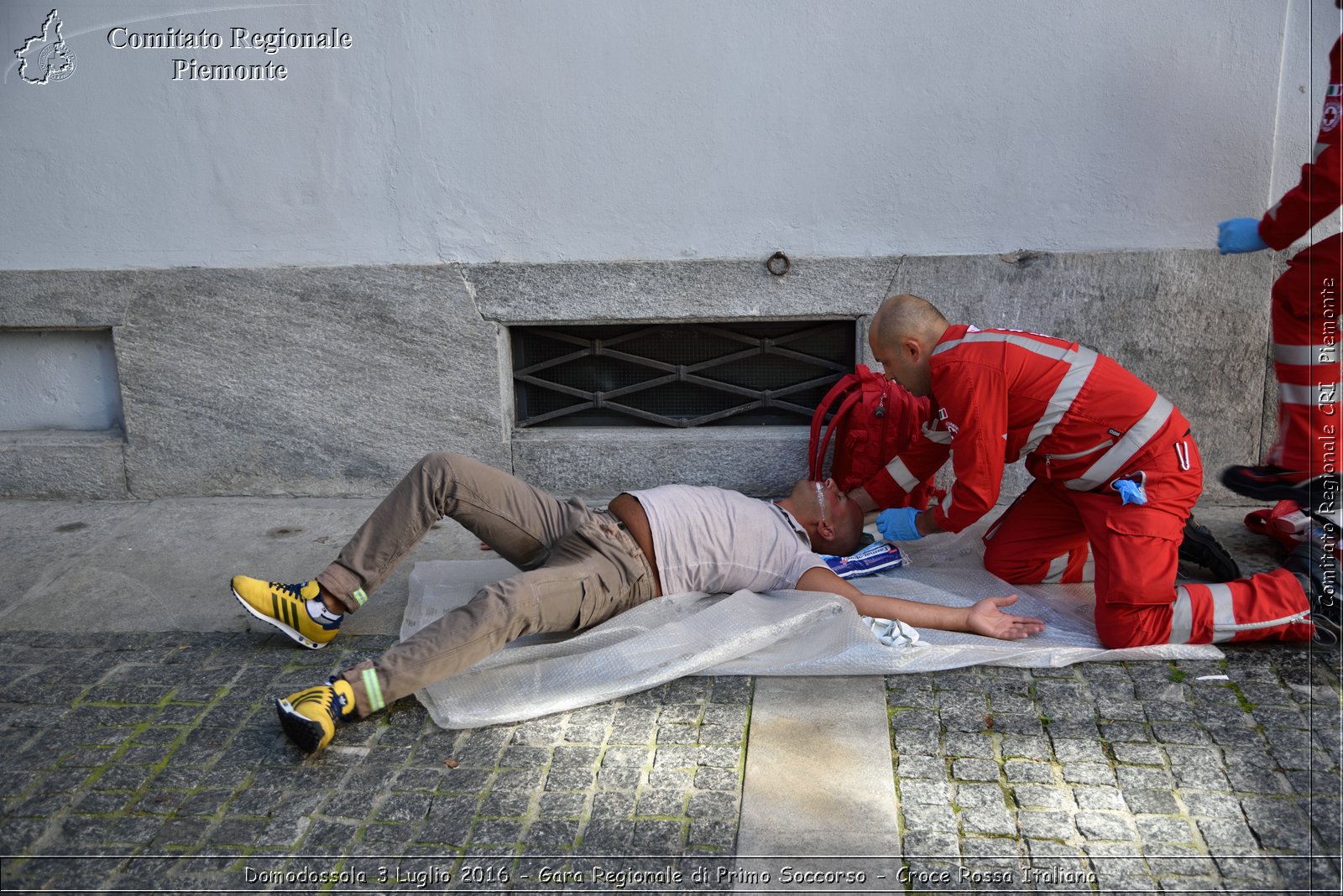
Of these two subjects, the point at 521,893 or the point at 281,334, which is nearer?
the point at 521,893

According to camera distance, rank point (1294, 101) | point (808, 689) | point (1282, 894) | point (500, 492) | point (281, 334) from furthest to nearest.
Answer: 1. point (281, 334)
2. point (1294, 101)
3. point (500, 492)
4. point (808, 689)
5. point (1282, 894)

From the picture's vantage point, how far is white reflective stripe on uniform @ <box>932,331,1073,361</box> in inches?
128

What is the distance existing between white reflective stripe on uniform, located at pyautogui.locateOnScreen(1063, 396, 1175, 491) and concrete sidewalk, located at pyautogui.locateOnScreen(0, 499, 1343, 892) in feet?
1.99

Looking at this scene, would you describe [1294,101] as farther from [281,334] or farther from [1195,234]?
[281,334]

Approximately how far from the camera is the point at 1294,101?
3.96m

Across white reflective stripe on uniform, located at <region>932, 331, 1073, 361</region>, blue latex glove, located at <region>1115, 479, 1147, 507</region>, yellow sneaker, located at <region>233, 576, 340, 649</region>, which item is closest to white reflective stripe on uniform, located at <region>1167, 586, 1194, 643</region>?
blue latex glove, located at <region>1115, 479, 1147, 507</region>

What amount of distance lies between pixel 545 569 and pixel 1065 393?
1695mm

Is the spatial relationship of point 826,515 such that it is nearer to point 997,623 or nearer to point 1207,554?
point 997,623

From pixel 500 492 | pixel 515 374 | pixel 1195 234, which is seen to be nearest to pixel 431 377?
pixel 515 374

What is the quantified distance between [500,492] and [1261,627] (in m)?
2.33

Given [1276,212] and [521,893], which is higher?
[1276,212]

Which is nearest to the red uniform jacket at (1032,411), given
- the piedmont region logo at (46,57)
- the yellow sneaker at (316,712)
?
the yellow sneaker at (316,712)

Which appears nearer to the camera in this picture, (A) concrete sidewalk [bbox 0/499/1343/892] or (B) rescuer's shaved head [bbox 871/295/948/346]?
(A) concrete sidewalk [bbox 0/499/1343/892]

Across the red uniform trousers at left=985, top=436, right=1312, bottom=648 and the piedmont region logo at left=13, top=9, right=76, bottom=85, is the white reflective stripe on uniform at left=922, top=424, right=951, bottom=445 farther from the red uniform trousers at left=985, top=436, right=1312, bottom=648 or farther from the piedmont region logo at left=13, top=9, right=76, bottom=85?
the piedmont region logo at left=13, top=9, right=76, bottom=85
